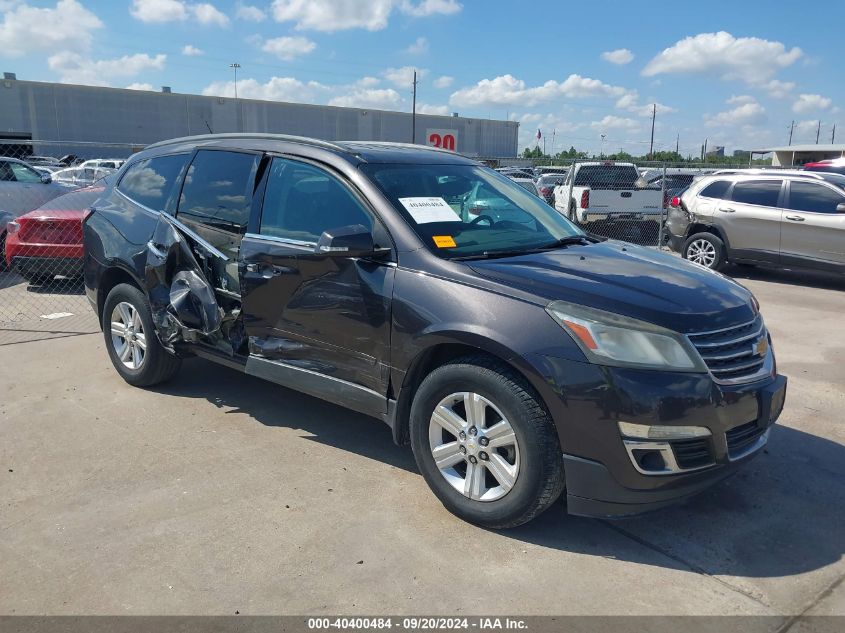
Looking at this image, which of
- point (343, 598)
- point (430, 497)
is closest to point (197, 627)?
point (343, 598)

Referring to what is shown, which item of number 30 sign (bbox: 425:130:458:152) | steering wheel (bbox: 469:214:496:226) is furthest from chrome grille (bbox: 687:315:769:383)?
number 30 sign (bbox: 425:130:458:152)

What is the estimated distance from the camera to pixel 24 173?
12094mm

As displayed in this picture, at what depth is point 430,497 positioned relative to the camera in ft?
12.4

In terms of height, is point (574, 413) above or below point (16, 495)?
above

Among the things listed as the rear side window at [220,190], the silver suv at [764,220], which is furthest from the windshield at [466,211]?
the silver suv at [764,220]

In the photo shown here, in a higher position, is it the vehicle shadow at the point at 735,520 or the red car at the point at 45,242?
the red car at the point at 45,242

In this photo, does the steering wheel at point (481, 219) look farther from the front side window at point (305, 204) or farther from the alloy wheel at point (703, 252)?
the alloy wheel at point (703, 252)

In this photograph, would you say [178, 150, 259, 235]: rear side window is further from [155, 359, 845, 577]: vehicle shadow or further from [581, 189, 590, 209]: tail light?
[581, 189, 590, 209]: tail light

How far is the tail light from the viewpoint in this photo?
14.1m

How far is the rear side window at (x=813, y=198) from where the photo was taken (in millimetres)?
10055

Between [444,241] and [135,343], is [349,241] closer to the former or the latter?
[444,241]

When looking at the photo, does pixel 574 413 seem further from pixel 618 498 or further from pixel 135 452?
pixel 135 452

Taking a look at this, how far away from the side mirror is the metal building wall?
45.0 metres

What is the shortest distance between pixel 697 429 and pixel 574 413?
1.80 ft
